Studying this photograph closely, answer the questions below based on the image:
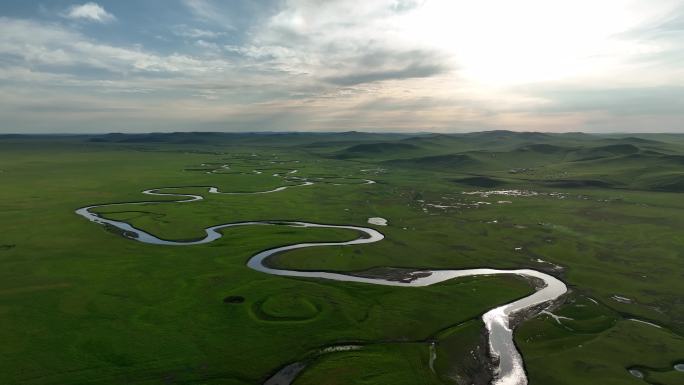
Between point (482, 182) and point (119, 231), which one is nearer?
point (119, 231)

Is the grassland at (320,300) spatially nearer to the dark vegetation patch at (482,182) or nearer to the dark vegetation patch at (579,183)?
the dark vegetation patch at (579,183)

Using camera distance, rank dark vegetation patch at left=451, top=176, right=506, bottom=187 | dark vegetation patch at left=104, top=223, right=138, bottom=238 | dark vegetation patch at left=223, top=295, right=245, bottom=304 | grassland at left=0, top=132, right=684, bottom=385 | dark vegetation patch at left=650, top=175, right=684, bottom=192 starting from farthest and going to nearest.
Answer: dark vegetation patch at left=451, top=176, right=506, bottom=187
dark vegetation patch at left=650, top=175, right=684, bottom=192
dark vegetation patch at left=104, top=223, right=138, bottom=238
dark vegetation patch at left=223, top=295, right=245, bottom=304
grassland at left=0, top=132, right=684, bottom=385

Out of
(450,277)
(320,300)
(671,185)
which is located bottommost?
(450,277)

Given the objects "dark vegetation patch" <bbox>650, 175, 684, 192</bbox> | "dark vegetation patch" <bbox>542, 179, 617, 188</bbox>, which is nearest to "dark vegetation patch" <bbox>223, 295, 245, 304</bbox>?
"dark vegetation patch" <bbox>542, 179, 617, 188</bbox>

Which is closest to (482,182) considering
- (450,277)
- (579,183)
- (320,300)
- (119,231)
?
(579,183)

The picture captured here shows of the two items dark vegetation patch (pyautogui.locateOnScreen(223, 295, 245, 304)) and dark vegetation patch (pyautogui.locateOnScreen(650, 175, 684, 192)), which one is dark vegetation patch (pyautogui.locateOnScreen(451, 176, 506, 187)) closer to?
dark vegetation patch (pyautogui.locateOnScreen(650, 175, 684, 192))

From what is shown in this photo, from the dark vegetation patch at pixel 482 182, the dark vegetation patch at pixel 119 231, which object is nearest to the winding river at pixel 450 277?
the dark vegetation patch at pixel 119 231

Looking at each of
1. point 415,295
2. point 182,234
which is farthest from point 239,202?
point 415,295

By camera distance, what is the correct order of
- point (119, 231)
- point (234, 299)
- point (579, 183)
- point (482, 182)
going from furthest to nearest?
1. point (482, 182)
2. point (579, 183)
3. point (119, 231)
4. point (234, 299)

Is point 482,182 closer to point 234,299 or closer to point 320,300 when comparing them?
point 320,300
